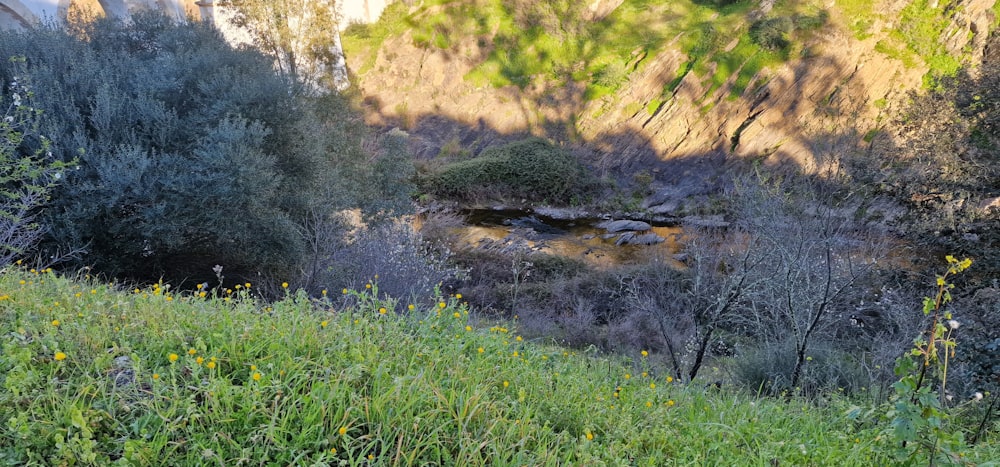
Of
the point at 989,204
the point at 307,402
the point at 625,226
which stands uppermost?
the point at 307,402

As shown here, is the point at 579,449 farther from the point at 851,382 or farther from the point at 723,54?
the point at 723,54

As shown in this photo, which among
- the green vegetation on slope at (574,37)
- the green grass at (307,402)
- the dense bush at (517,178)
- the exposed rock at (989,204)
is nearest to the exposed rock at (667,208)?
the dense bush at (517,178)

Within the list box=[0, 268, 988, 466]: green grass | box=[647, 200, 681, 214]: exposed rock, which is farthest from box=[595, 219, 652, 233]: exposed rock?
box=[0, 268, 988, 466]: green grass

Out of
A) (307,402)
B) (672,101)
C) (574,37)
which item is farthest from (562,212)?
(307,402)

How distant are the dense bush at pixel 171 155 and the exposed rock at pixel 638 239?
10187mm

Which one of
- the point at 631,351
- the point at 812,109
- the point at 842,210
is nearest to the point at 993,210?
the point at 842,210

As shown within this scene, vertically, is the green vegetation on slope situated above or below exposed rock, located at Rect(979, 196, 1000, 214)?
above

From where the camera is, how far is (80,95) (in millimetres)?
6863

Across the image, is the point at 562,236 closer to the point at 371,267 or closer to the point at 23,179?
the point at 371,267

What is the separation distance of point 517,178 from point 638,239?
8.03 m

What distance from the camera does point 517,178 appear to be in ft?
77.6

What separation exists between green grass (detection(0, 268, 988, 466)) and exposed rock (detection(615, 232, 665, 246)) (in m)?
13.3

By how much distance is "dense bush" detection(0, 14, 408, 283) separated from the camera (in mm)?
6223

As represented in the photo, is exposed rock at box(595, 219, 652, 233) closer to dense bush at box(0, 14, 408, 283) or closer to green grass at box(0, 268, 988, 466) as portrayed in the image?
dense bush at box(0, 14, 408, 283)
